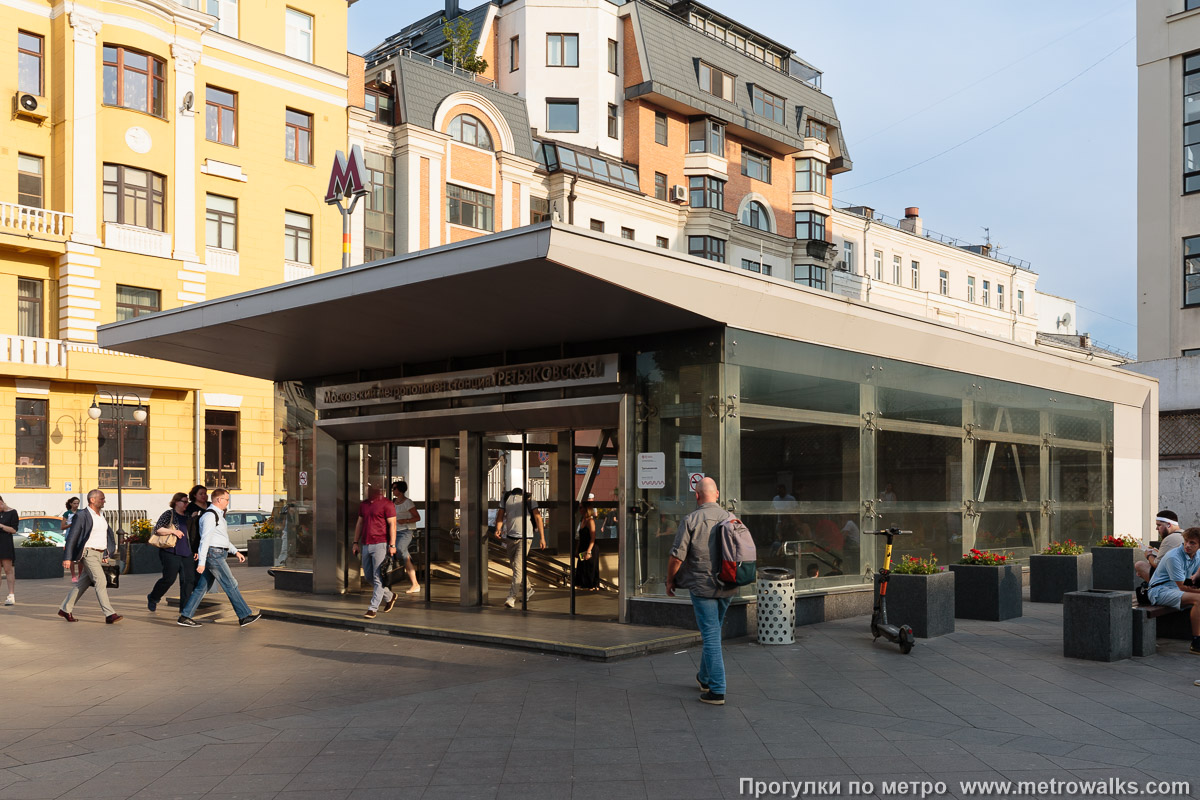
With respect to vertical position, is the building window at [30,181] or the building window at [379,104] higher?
the building window at [379,104]

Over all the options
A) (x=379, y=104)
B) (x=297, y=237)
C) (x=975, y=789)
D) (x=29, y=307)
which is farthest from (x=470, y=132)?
(x=975, y=789)

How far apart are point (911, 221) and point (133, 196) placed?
170 ft

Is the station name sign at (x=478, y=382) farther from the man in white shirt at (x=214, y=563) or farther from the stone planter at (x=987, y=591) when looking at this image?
the stone planter at (x=987, y=591)

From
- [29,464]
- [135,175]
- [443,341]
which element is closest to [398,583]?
[443,341]

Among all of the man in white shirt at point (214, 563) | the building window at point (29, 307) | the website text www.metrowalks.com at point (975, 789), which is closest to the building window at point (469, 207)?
the building window at point (29, 307)

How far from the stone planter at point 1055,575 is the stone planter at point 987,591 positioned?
2.10m

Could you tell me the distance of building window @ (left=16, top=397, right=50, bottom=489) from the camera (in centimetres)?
3070

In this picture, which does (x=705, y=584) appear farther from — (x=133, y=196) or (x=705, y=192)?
(x=705, y=192)

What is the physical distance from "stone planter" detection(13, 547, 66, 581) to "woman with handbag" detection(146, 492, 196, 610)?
8918 mm

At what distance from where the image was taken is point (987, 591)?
1359cm

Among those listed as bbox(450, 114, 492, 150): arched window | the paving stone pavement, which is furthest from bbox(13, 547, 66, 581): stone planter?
bbox(450, 114, 492, 150): arched window

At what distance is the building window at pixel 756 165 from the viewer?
5512cm

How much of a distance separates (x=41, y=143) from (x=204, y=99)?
516cm

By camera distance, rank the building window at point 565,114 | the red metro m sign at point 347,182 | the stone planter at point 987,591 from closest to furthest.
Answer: the stone planter at point 987,591, the red metro m sign at point 347,182, the building window at point 565,114
